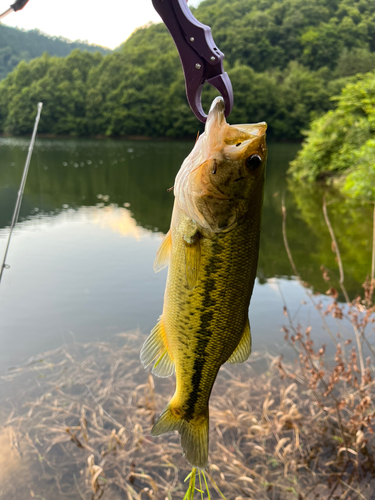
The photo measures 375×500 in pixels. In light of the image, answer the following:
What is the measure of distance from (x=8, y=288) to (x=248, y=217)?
753cm

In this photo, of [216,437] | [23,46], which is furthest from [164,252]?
[23,46]

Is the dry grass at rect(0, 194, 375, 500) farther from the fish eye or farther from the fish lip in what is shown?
the fish lip

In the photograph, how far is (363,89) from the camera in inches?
818

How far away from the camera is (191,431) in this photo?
5.04 ft

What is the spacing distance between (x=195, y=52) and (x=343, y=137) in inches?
862

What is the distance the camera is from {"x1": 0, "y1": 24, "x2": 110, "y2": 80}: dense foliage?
62.9 m

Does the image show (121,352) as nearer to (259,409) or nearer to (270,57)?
(259,409)

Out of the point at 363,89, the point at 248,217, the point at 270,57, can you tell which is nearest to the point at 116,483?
the point at 248,217

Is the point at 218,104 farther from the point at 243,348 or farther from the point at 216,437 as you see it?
the point at 216,437

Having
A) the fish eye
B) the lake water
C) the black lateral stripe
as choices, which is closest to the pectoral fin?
the black lateral stripe

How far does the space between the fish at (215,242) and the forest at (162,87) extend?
44017 mm

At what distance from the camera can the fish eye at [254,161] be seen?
133 centimetres

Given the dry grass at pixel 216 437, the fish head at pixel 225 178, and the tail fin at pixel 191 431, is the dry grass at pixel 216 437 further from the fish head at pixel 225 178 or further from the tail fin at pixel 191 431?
the fish head at pixel 225 178

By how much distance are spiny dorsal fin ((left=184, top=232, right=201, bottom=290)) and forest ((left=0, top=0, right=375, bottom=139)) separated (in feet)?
145
